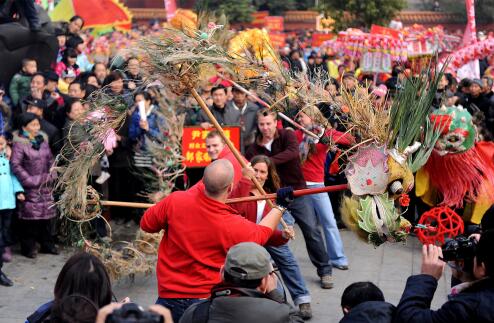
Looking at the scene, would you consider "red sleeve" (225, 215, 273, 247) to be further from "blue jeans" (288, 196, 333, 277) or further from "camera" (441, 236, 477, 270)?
"blue jeans" (288, 196, 333, 277)

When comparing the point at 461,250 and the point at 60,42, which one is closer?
the point at 461,250

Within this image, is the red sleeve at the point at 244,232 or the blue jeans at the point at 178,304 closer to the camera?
the red sleeve at the point at 244,232

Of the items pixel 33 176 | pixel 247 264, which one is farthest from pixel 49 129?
pixel 247 264

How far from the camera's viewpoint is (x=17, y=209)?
974 cm

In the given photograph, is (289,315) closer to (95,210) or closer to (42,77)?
(95,210)

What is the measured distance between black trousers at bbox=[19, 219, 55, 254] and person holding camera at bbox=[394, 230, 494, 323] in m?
6.16

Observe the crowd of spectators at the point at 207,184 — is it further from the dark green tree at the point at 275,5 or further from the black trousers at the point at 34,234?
the dark green tree at the point at 275,5

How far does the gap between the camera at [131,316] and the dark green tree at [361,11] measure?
70.0ft

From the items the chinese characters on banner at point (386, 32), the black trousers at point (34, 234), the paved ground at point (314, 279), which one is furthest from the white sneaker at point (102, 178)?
the chinese characters on banner at point (386, 32)

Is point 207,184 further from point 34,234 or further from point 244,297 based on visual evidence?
point 34,234

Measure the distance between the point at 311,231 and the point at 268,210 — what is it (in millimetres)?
1503

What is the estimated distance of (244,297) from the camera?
435cm

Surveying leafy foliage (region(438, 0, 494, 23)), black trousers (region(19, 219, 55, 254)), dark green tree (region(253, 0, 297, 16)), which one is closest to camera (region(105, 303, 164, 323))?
black trousers (region(19, 219, 55, 254))

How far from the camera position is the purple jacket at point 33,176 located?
374 inches
